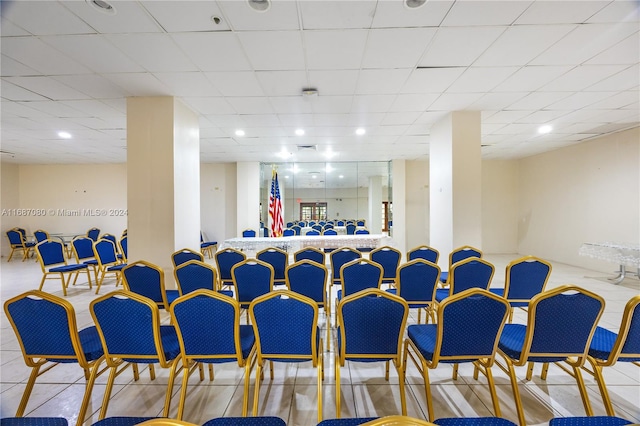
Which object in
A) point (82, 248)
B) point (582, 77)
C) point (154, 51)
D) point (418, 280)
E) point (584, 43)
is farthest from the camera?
point (82, 248)

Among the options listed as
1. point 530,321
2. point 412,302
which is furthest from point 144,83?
point 530,321

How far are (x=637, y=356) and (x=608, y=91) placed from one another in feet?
14.2

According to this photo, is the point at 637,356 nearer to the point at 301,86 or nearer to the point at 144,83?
the point at 301,86

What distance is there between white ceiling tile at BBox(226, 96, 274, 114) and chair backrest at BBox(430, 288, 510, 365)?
4019mm

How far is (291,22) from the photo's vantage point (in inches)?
104

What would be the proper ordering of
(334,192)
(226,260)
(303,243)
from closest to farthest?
(226,260), (303,243), (334,192)

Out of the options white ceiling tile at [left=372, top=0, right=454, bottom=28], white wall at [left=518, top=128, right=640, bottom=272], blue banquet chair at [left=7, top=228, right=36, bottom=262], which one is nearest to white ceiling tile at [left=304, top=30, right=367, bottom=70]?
white ceiling tile at [left=372, top=0, right=454, bottom=28]

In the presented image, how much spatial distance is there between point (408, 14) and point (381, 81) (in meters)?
1.31

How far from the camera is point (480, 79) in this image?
3812mm

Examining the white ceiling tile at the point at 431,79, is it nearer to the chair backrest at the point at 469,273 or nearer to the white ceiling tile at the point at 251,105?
the white ceiling tile at the point at 251,105

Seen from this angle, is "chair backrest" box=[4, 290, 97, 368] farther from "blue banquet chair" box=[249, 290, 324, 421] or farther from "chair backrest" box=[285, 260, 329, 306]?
"chair backrest" box=[285, 260, 329, 306]

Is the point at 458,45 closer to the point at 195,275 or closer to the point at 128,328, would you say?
the point at 195,275

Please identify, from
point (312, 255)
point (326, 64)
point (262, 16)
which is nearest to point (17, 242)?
point (312, 255)

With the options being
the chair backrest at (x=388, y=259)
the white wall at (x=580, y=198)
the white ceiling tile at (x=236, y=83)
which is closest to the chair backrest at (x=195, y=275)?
the chair backrest at (x=388, y=259)
